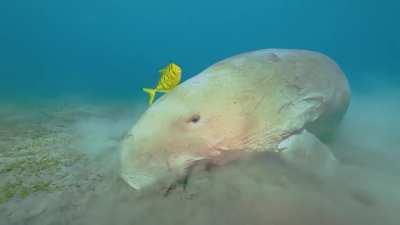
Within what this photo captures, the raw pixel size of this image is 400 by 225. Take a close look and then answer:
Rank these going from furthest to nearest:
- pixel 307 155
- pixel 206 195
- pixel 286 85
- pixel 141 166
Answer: pixel 286 85
pixel 307 155
pixel 141 166
pixel 206 195

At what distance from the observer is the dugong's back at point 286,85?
12.4 ft

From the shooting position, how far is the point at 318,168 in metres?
A: 3.58

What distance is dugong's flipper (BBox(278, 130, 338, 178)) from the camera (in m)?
3.53

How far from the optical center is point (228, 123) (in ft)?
11.6

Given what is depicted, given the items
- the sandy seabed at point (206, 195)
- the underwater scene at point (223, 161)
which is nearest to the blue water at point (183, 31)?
the underwater scene at point (223, 161)

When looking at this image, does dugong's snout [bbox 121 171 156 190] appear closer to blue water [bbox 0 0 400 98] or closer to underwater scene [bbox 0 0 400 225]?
underwater scene [bbox 0 0 400 225]

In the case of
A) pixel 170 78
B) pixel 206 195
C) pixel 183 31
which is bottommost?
pixel 206 195

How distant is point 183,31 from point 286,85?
124 metres

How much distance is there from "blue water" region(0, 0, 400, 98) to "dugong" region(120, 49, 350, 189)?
242 feet

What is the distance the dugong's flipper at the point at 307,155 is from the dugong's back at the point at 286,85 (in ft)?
0.55

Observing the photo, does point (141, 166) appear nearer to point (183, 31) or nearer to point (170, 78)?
point (170, 78)

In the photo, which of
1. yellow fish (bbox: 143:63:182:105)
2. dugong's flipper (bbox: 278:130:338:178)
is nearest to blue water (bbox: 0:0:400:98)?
yellow fish (bbox: 143:63:182:105)

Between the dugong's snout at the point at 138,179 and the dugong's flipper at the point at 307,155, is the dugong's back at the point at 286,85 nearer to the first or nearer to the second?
the dugong's flipper at the point at 307,155

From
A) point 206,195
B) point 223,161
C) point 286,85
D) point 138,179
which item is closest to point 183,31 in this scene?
point 286,85
